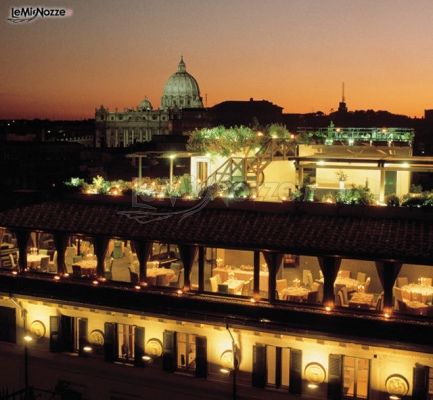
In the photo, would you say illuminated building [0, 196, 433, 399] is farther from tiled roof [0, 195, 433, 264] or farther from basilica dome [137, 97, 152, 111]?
→ basilica dome [137, 97, 152, 111]

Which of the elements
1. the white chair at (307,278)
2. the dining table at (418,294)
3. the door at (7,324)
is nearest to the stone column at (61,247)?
the door at (7,324)

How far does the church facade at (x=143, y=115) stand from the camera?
18388 centimetres

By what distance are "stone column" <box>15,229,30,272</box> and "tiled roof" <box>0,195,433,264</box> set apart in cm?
33

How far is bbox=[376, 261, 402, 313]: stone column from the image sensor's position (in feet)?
58.6

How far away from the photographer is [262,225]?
19859mm

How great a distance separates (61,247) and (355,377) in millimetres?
10035

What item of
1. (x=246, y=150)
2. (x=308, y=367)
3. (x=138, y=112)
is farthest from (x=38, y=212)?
(x=138, y=112)

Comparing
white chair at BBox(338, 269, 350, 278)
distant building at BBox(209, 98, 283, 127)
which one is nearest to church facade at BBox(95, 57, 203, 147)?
distant building at BBox(209, 98, 283, 127)

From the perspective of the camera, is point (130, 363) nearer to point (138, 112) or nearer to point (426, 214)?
point (426, 214)

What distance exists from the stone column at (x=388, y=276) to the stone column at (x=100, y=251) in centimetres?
847

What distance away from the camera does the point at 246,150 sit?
84.0ft

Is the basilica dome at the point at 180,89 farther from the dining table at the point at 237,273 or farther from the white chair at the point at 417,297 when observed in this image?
the white chair at the point at 417,297

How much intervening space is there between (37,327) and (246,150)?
977 centimetres

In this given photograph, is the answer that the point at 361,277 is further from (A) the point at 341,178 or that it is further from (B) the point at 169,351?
(B) the point at 169,351
